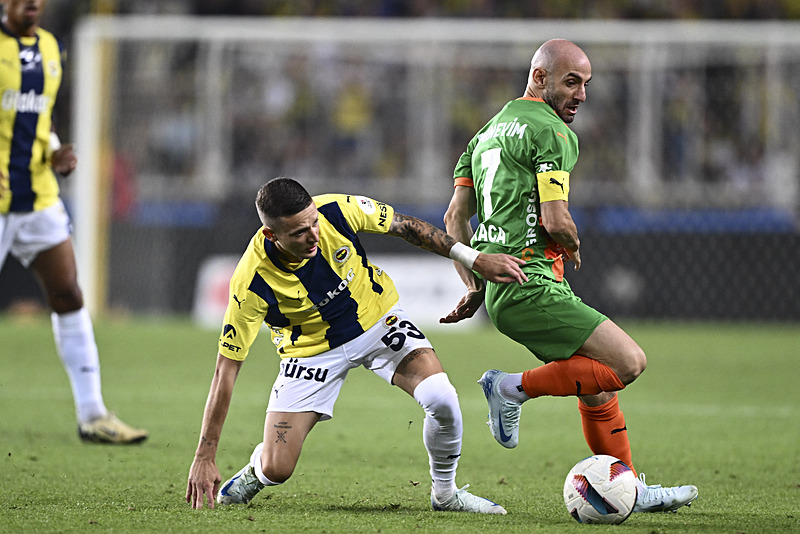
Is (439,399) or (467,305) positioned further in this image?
(467,305)

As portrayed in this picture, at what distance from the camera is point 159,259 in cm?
1395

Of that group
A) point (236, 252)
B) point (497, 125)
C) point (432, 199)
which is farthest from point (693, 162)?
point (497, 125)

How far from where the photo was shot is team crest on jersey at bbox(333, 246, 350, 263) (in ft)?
15.1

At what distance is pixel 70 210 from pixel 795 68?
9.03 m

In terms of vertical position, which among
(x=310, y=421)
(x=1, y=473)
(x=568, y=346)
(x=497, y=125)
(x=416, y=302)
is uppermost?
(x=497, y=125)

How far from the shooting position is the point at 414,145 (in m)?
14.1

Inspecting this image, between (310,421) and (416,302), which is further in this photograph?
(416,302)

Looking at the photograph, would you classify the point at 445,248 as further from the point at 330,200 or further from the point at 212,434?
the point at 212,434

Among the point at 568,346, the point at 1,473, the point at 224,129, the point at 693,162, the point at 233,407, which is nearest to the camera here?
the point at 568,346

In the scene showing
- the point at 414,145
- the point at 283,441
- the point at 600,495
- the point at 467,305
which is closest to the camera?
the point at 600,495

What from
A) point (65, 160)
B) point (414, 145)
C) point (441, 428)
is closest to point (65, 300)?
point (65, 160)

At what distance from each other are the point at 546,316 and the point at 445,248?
47 centimetres

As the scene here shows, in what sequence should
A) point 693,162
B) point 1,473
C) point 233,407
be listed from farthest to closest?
point 693,162
point 233,407
point 1,473

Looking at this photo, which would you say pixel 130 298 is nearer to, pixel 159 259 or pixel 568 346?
pixel 159 259
